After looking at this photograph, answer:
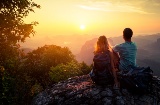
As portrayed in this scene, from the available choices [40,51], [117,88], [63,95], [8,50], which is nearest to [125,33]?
[117,88]

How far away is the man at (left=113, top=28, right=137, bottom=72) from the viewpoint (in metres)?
9.45

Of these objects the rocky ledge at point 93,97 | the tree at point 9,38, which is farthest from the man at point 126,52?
the tree at point 9,38

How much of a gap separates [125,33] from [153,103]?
9.91 feet

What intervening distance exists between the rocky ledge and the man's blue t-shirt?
3.44ft

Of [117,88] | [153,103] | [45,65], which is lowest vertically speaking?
[45,65]

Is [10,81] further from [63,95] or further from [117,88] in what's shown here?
[117,88]

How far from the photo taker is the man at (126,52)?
31.0 ft

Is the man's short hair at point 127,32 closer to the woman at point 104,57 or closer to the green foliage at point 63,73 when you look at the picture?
the woman at point 104,57

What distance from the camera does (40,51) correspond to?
31672mm

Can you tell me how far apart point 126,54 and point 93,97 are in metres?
2.23

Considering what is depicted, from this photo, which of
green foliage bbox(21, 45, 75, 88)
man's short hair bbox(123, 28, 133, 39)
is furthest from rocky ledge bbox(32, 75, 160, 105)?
green foliage bbox(21, 45, 75, 88)

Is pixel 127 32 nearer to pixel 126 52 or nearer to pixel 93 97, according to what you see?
pixel 126 52

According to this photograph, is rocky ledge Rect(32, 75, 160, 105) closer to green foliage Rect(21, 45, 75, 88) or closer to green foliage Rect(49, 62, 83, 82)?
green foliage Rect(49, 62, 83, 82)

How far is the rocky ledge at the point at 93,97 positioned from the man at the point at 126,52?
41.3 inches
